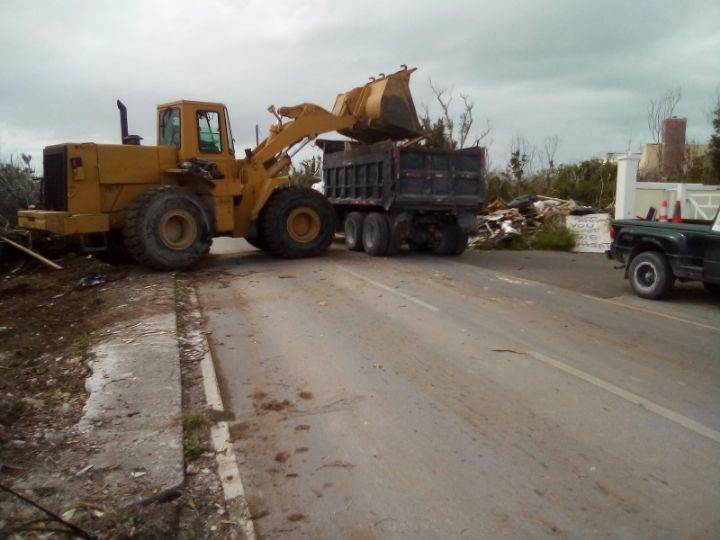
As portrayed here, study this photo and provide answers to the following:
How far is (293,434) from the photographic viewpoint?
4508mm

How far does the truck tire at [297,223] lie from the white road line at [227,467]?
24.7 feet

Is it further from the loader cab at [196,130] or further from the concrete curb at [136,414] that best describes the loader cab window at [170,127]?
the concrete curb at [136,414]

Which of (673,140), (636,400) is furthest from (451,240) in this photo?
(673,140)

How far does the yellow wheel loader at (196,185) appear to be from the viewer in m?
10.8

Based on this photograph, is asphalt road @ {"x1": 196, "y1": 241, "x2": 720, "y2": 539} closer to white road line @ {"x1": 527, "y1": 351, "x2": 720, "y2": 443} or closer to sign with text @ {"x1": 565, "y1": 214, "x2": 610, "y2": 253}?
A: white road line @ {"x1": 527, "y1": 351, "x2": 720, "y2": 443}

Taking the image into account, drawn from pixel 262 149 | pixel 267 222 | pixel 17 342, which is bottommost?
pixel 17 342

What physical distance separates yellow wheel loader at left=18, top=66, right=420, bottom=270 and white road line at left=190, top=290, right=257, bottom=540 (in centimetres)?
607

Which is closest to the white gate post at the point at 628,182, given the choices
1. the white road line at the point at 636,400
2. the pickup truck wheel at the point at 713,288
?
the pickup truck wheel at the point at 713,288

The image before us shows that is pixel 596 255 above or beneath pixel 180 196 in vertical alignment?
beneath

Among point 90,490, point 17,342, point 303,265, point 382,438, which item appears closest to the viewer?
point 90,490

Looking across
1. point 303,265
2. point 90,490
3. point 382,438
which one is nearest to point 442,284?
point 303,265

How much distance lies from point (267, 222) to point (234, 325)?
5.63 m

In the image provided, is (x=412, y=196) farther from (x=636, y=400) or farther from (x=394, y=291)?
(x=636, y=400)

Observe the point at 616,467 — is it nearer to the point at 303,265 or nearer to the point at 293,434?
the point at 293,434
